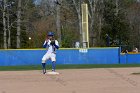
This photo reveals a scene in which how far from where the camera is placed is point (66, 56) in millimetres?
31047

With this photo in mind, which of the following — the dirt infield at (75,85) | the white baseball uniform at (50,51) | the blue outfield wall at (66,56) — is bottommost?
the dirt infield at (75,85)

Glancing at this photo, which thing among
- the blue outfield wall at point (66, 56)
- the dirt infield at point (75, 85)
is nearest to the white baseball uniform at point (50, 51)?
the dirt infield at point (75, 85)

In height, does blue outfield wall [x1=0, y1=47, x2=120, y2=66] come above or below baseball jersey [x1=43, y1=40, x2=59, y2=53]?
below

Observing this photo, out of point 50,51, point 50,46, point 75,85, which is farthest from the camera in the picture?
point 50,51

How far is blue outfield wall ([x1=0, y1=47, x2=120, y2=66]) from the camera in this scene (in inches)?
1198

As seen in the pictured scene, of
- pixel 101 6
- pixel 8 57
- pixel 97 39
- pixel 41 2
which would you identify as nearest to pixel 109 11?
pixel 101 6

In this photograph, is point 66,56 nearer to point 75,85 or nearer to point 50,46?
point 50,46

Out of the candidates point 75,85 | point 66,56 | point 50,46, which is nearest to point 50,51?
point 50,46

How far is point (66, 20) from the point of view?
229 ft

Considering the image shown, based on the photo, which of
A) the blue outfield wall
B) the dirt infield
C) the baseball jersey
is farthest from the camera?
the blue outfield wall

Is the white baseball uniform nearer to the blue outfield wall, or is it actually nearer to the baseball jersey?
the baseball jersey

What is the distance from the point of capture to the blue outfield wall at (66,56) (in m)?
30.4

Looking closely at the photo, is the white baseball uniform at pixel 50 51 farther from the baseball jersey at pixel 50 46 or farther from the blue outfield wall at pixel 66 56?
the blue outfield wall at pixel 66 56

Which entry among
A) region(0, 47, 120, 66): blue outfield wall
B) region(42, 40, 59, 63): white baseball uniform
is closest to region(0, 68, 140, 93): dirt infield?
region(42, 40, 59, 63): white baseball uniform
